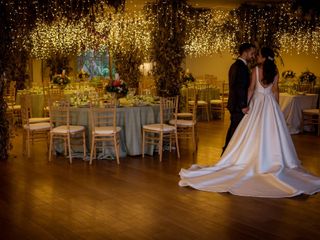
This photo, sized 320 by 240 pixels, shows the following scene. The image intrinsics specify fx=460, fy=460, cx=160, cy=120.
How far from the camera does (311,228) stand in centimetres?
421

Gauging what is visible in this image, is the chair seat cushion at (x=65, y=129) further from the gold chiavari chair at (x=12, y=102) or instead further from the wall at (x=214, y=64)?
the wall at (x=214, y=64)

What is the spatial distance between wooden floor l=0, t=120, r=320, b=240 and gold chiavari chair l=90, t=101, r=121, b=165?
45 centimetres

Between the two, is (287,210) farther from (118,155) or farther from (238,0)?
(238,0)

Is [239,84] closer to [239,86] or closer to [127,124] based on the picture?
[239,86]

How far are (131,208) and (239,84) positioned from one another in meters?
2.56

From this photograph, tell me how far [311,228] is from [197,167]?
2.16 metres

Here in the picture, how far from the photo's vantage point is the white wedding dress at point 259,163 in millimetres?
5383

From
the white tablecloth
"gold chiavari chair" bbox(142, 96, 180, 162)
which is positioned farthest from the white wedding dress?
the white tablecloth

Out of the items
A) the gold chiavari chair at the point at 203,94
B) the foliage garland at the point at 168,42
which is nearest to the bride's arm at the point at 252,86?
the foliage garland at the point at 168,42

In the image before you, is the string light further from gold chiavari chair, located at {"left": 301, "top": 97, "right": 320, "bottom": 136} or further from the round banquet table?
the round banquet table

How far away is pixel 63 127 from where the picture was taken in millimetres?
7285

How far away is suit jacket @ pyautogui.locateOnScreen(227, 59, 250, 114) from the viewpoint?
21.0 feet

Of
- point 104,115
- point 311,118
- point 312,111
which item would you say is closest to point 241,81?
point 104,115

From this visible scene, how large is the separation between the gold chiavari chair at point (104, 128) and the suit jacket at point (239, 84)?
1826mm
